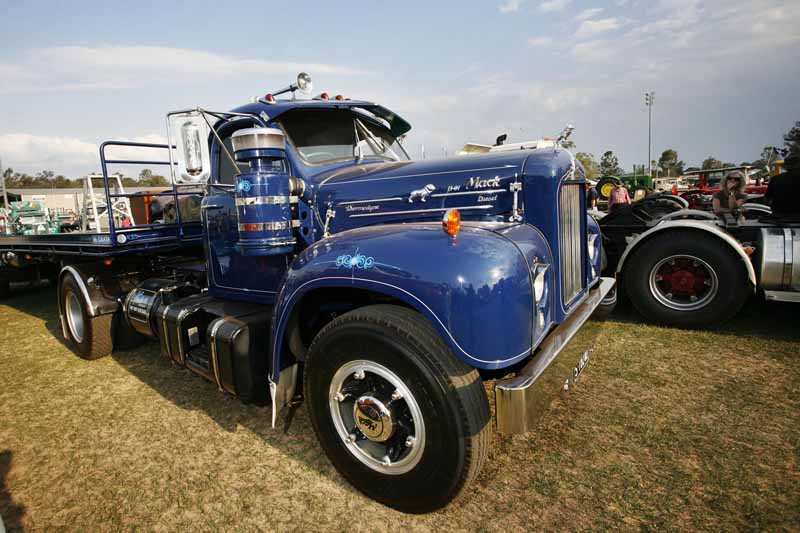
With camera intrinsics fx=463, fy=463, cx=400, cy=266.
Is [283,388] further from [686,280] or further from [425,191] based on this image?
[686,280]

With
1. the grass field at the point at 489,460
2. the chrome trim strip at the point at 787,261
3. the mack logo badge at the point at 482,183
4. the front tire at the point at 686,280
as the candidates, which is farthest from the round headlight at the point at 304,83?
the chrome trim strip at the point at 787,261

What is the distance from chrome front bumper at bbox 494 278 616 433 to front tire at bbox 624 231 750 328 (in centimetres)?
221

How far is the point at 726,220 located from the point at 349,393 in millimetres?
4734

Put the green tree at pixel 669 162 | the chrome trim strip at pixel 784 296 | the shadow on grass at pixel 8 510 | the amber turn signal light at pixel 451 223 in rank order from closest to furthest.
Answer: the amber turn signal light at pixel 451 223, the shadow on grass at pixel 8 510, the chrome trim strip at pixel 784 296, the green tree at pixel 669 162

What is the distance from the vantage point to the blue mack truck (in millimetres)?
2053

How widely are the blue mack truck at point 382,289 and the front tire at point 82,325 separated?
26.8 inches

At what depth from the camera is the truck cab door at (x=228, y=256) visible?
3545 millimetres

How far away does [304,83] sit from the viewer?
3793mm

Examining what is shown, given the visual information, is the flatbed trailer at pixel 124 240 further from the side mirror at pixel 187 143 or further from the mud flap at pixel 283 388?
the mud flap at pixel 283 388

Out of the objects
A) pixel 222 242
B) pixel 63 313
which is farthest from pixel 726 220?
pixel 63 313

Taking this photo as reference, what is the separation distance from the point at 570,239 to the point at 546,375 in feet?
3.66

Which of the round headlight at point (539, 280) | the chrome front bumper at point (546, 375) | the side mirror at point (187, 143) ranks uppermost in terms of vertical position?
the side mirror at point (187, 143)

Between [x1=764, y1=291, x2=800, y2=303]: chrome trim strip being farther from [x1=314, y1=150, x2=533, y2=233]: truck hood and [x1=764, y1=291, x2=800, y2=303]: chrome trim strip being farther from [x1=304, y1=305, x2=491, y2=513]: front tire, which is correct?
[x1=304, y1=305, x2=491, y2=513]: front tire

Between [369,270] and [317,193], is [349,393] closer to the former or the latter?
[369,270]
